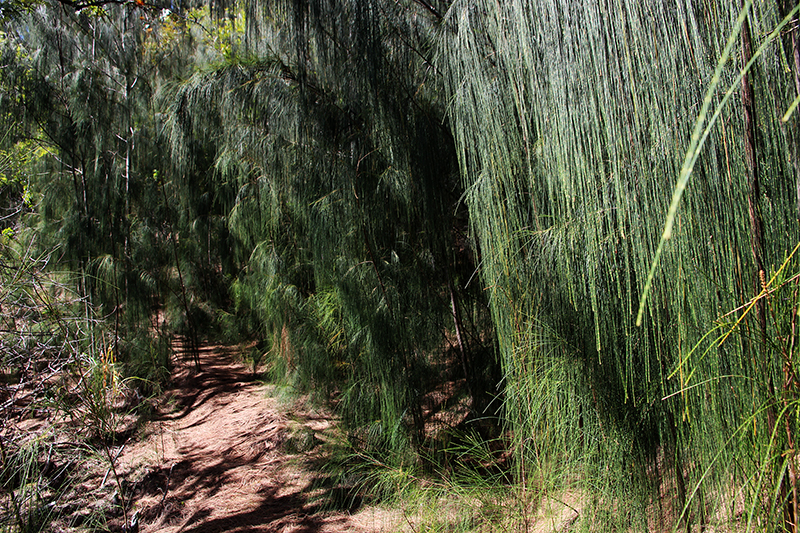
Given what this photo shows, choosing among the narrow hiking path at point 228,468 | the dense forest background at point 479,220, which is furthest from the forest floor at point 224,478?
the dense forest background at point 479,220

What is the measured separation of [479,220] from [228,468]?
3081 millimetres

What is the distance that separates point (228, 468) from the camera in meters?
3.69

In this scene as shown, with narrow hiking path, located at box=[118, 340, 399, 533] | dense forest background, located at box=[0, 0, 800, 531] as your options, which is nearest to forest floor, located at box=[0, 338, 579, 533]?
narrow hiking path, located at box=[118, 340, 399, 533]

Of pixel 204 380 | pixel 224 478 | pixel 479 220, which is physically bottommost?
pixel 224 478

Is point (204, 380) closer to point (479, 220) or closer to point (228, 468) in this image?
point (228, 468)

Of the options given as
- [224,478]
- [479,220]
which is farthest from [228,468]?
[479,220]

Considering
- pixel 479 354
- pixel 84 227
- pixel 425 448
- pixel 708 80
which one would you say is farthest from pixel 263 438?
pixel 708 80

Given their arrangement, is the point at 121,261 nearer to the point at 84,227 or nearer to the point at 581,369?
the point at 84,227

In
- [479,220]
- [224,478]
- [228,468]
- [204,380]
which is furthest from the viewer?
[204,380]

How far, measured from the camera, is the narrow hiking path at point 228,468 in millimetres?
2967

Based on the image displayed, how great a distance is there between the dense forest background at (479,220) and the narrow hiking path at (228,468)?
407 mm

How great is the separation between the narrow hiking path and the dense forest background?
41cm

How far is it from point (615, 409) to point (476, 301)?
1.44 meters

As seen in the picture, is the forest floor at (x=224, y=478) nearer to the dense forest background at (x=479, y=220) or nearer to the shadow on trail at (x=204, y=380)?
the shadow on trail at (x=204, y=380)
